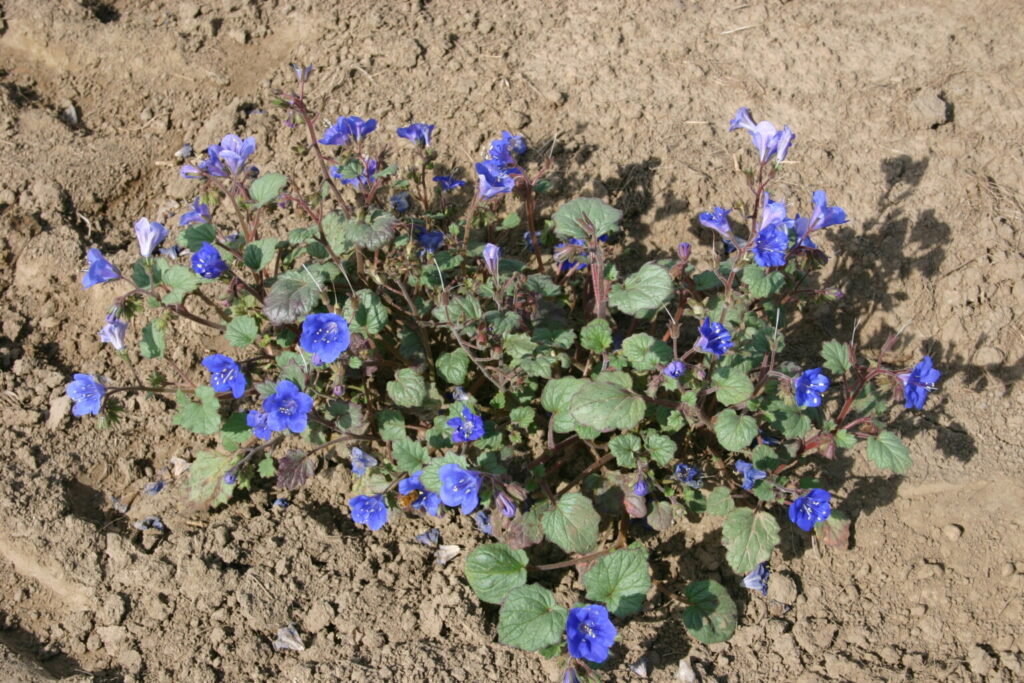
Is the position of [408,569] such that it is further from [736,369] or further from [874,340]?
[874,340]

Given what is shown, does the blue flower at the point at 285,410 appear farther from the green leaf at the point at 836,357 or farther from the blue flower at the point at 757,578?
the green leaf at the point at 836,357

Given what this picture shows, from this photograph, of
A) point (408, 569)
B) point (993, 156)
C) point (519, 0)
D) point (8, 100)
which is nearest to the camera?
point (408, 569)

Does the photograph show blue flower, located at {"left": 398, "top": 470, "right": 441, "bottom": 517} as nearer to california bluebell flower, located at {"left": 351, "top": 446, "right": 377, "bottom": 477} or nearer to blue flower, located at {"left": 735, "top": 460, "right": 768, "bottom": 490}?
california bluebell flower, located at {"left": 351, "top": 446, "right": 377, "bottom": 477}

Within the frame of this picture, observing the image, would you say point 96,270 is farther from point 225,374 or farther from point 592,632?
point 592,632

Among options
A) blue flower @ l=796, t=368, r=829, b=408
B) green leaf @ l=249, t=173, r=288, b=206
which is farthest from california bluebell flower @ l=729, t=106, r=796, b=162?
green leaf @ l=249, t=173, r=288, b=206

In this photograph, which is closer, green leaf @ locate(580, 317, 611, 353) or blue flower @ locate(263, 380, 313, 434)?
blue flower @ locate(263, 380, 313, 434)

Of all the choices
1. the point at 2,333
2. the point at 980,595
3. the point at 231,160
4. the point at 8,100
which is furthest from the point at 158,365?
the point at 980,595

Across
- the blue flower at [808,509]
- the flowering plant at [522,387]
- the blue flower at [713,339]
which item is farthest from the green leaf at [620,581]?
the blue flower at [713,339]
